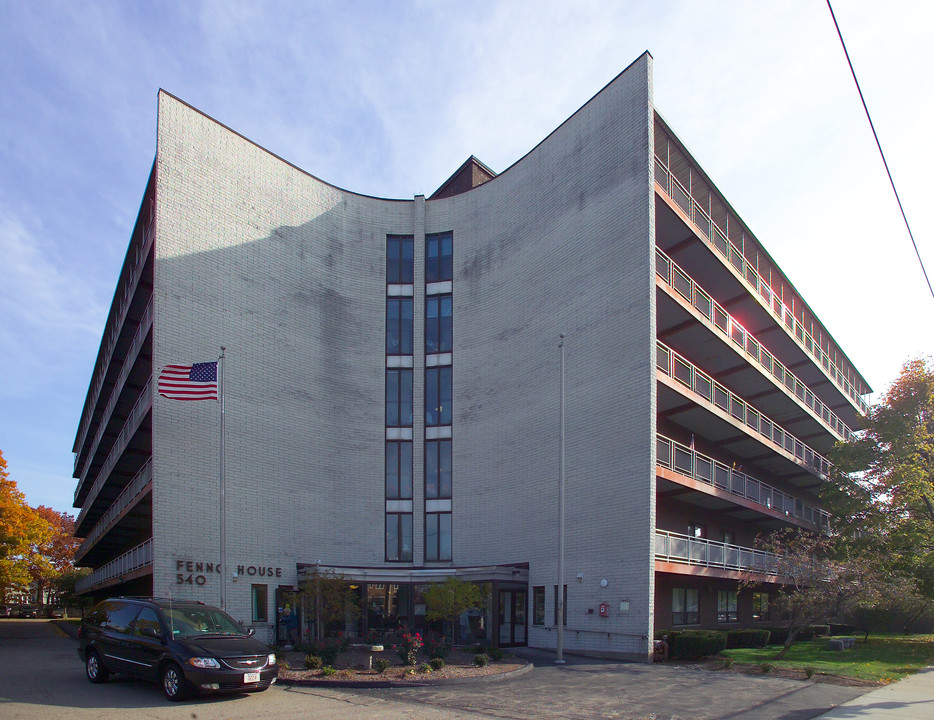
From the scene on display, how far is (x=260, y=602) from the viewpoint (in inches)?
1038

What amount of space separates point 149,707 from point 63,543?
7724 cm

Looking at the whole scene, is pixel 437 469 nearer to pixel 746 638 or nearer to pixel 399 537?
pixel 399 537

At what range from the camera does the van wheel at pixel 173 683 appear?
1302cm

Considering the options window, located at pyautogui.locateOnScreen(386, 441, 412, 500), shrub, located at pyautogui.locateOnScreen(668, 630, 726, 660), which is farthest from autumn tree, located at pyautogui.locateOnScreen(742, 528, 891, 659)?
window, located at pyautogui.locateOnScreen(386, 441, 412, 500)

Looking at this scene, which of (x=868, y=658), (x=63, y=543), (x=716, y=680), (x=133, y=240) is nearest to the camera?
(x=716, y=680)

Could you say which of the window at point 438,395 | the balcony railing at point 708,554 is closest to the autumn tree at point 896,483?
the balcony railing at point 708,554

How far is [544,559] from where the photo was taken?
2612 centimetres

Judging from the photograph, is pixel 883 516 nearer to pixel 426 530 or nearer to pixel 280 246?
pixel 426 530

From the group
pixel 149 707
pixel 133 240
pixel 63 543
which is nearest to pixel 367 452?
pixel 133 240

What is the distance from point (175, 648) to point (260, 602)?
13617 millimetres

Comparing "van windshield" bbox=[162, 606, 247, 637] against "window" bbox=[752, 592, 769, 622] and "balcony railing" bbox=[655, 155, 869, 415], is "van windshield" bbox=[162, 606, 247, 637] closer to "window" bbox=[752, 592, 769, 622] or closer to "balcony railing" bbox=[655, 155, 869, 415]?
"balcony railing" bbox=[655, 155, 869, 415]

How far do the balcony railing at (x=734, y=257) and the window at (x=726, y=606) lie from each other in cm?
1120

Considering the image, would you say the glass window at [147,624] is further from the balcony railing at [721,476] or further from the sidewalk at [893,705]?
the balcony railing at [721,476]

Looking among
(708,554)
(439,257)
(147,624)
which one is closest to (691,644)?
(708,554)
